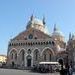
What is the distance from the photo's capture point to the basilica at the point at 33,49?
6831cm

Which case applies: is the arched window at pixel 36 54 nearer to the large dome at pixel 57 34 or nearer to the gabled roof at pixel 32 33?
the gabled roof at pixel 32 33

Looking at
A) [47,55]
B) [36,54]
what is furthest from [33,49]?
[47,55]

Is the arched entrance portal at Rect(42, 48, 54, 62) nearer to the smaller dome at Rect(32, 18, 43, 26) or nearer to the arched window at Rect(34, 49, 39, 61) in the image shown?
the arched window at Rect(34, 49, 39, 61)

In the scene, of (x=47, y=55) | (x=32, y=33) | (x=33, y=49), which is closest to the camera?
(x=47, y=55)

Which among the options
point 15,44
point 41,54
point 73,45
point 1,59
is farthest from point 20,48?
point 1,59

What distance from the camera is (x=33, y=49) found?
70188mm

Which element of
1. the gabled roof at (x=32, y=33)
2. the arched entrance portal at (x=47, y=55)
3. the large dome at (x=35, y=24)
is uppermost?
the large dome at (x=35, y=24)

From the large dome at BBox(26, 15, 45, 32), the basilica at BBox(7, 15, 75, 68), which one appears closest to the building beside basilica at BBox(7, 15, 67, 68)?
the basilica at BBox(7, 15, 75, 68)

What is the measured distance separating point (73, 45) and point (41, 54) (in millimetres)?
9867

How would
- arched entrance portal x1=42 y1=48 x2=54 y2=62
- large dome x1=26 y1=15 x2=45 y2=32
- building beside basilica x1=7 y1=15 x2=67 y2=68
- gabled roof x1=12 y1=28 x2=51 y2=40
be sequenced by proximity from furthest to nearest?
large dome x1=26 y1=15 x2=45 y2=32, gabled roof x1=12 y1=28 x2=51 y2=40, arched entrance portal x1=42 y1=48 x2=54 y2=62, building beside basilica x1=7 y1=15 x2=67 y2=68

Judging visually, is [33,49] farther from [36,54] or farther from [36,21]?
[36,21]

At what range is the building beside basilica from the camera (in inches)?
2689

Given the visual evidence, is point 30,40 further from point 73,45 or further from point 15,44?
point 73,45

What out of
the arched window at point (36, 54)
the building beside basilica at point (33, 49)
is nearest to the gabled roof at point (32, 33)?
the building beside basilica at point (33, 49)
